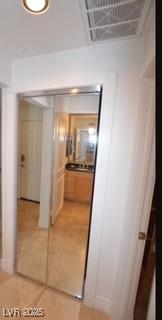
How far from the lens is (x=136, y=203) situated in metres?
1.24

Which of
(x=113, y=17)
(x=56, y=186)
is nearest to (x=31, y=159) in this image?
(x=56, y=186)

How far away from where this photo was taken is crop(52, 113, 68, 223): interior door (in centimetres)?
183

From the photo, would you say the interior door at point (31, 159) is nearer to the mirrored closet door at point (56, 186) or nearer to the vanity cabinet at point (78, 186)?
the mirrored closet door at point (56, 186)

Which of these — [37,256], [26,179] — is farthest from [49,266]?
[26,179]

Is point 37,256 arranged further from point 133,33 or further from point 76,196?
point 133,33

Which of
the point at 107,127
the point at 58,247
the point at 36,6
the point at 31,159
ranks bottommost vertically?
the point at 58,247

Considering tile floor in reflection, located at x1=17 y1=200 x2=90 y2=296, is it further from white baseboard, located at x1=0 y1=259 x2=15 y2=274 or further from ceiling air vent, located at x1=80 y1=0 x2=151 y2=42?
ceiling air vent, located at x1=80 y1=0 x2=151 y2=42

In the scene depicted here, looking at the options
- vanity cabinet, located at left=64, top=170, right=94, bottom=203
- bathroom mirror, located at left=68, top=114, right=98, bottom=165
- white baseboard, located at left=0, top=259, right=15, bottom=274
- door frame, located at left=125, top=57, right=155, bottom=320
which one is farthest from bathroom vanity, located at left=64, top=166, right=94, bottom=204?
white baseboard, located at left=0, top=259, right=15, bottom=274

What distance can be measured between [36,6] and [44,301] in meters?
2.45

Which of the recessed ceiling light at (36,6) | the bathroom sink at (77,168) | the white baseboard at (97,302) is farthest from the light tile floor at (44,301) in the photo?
the recessed ceiling light at (36,6)

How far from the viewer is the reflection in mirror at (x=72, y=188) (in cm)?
159

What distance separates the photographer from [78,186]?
1810 mm

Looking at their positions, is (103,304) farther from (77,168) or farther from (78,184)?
(77,168)

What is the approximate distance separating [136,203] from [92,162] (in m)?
0.53
